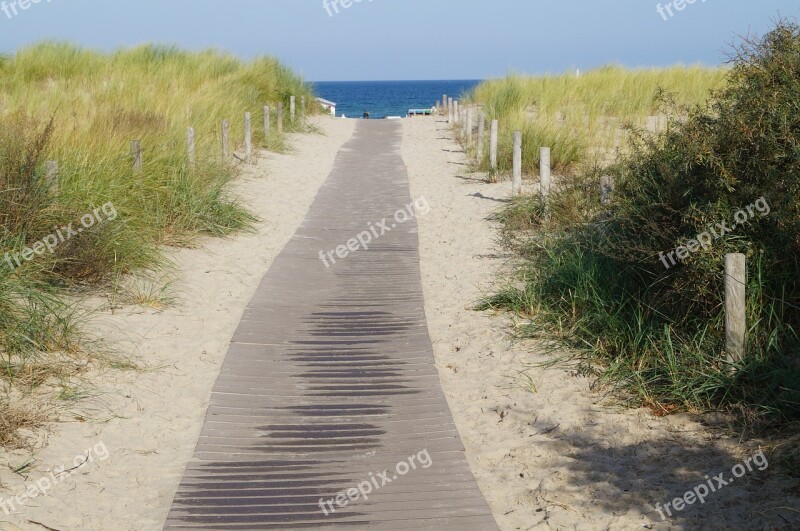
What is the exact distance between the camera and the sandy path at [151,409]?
5.21 meters

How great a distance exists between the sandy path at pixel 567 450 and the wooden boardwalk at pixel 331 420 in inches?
8.8

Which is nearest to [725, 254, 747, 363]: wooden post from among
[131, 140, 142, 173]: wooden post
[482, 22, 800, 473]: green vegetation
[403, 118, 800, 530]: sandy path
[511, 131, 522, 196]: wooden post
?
[482, 22, 800, 473]: green vegetation

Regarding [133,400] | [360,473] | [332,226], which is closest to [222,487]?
[360,473]

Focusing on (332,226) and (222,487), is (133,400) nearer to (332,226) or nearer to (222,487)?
(222,487)

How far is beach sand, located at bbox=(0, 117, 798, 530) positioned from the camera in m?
5.14

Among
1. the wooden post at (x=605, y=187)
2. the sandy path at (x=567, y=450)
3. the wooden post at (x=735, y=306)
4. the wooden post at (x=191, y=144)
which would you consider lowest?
the sandy path at (x=567, y=450)

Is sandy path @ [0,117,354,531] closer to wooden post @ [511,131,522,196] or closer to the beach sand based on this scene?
the beach sand

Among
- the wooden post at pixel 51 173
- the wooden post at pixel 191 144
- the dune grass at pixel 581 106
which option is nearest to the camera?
the wooden post at pixel 51 173

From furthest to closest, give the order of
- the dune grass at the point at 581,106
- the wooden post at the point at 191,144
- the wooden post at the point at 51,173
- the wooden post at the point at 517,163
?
the dune grass at the point at 581,106
the wooden post at the point at 517,163
the wooden post at the point at 191,144
the wooden post at the point at 51,173

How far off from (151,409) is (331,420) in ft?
4.48

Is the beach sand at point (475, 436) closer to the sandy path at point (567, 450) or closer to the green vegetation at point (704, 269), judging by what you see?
the sandy path at point (567, 450)

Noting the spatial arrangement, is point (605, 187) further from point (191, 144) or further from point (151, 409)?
point (191, 144)

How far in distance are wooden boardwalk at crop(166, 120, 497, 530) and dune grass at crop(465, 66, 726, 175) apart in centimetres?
602

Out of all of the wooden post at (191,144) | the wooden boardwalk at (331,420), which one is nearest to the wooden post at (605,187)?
the wooden boardwalk at (331,420)
